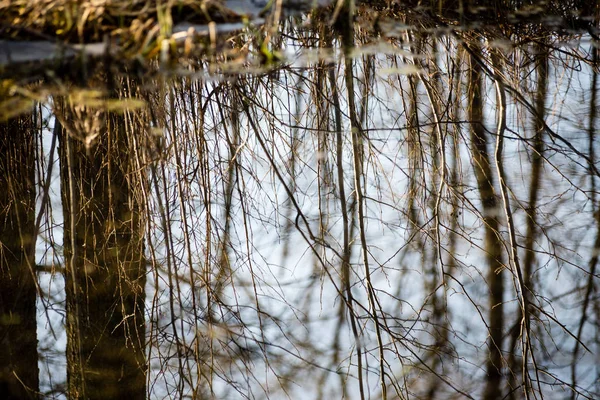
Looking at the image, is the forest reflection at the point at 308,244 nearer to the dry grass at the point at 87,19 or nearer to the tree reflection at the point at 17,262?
the tree reflection at the point at 17,262

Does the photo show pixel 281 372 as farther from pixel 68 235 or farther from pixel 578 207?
pixel 578 207

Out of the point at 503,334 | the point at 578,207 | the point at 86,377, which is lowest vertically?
the point at 86,377

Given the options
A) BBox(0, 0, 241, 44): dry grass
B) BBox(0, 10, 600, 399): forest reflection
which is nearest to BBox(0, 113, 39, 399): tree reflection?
BBox(0, 10, 600, 399): forest reflection

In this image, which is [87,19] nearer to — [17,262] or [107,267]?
[107,267]

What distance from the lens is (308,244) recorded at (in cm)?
188

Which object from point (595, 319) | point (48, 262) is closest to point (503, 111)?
point (595, 319)

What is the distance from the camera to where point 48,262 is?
1941 mm

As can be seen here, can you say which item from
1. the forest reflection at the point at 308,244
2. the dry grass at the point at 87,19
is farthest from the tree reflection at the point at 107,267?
the dry grass at the point at 87,19

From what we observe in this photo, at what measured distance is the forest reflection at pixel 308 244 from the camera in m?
1.64

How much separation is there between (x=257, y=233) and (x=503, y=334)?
2.63 ft

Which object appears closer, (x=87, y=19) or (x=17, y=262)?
(x=87, y=19)

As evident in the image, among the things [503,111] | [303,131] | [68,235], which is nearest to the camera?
[503,111]

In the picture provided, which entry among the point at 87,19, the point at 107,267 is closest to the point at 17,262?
the point at 107,267

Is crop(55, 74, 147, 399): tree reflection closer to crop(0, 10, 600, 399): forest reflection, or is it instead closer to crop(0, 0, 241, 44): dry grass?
crop(0, 10, 600, 399): forest reflection
